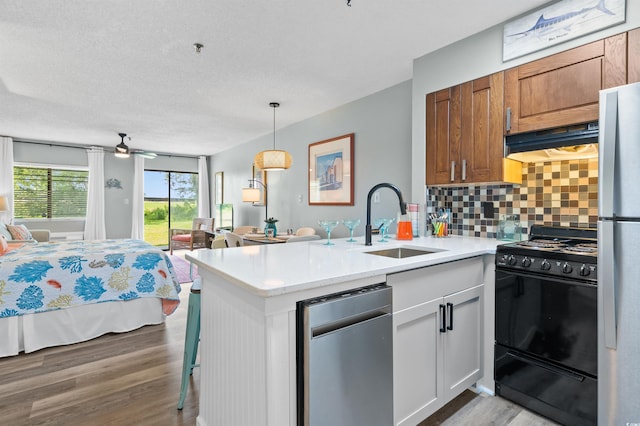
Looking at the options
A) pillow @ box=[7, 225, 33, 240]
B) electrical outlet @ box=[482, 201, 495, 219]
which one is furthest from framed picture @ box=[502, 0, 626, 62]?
pillow @ box=[7, 225, 33, 240]

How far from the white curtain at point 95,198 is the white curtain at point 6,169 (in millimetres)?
1203

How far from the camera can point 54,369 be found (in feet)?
7.74

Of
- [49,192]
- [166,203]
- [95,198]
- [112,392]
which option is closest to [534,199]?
[112,392]

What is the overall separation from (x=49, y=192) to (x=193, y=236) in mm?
3029

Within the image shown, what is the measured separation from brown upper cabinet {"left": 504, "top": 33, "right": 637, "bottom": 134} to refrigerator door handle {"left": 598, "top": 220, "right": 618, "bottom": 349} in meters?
0.79

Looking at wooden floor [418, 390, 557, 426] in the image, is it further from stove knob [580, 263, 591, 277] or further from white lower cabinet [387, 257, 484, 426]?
stove knob [580, 263, 591, 277]

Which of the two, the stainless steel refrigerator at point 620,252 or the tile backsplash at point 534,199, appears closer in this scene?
the stainless steel refrigerator at point 620,252

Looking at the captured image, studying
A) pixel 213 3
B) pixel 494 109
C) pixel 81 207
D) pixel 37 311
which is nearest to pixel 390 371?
pixel 494 109

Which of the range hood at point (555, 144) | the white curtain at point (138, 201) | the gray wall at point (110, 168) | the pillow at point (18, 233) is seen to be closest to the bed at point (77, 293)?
the pillow at point (18, 233)

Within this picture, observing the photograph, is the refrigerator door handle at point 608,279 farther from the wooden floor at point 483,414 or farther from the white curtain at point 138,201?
the white curtain at point 138,201

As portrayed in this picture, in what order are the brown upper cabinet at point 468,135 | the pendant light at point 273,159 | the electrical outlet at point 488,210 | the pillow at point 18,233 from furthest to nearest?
the pillow at point 18,233 → the pendant light at point 273,159 → the electrical outlet at point 488,210 → the brown upper cabinet at point 468,135

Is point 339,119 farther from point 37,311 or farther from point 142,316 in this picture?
point 37,311

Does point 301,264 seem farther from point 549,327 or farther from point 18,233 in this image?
point 18,233

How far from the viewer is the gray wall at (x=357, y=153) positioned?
3453 mm
